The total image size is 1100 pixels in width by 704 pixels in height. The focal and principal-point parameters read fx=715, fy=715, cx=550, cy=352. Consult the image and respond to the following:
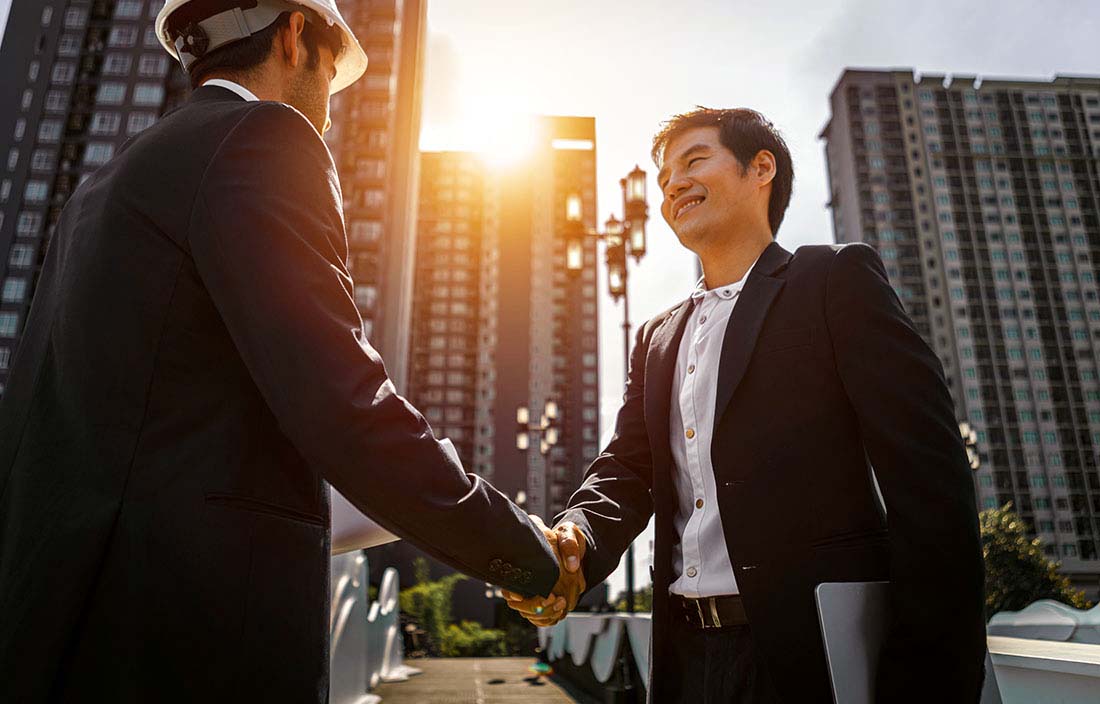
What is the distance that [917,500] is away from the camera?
1629mm

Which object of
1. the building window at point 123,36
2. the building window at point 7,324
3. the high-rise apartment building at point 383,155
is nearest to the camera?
the building window at point 7,324

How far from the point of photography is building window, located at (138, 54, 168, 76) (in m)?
52.7

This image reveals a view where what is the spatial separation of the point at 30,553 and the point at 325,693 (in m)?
0.58

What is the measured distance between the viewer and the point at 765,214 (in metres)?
2.53

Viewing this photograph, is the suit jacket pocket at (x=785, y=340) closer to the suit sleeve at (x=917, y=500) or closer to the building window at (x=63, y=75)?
the suit sleeve at (x=917, y=500)

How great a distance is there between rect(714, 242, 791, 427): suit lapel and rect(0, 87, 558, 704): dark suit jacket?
0.79 metres

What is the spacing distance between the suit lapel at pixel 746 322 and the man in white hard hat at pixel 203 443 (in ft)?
2.46

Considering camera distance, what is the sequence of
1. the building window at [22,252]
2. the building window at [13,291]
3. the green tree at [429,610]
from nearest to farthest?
the green tree at [429,610], the building window at [13,291], the building window at [22,252]

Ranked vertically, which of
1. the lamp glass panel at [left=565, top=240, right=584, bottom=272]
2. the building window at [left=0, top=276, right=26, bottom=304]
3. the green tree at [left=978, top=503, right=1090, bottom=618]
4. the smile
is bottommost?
the green tree at [left=978, top=503, right=1090, bottom=618]

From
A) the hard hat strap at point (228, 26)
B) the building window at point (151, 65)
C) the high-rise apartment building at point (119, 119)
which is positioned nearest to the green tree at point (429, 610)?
the high-rise apartment building at point (119, 119)

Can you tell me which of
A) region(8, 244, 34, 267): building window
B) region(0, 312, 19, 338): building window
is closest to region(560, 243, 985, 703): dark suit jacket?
region(0, 312, 19, 338): building window

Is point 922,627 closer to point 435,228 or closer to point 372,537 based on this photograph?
point 372,537

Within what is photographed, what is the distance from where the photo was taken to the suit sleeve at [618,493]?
7.86 feet

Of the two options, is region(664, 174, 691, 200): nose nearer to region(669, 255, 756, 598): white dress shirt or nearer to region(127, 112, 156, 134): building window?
region(669, 255, 756, 598): white dress shirt
